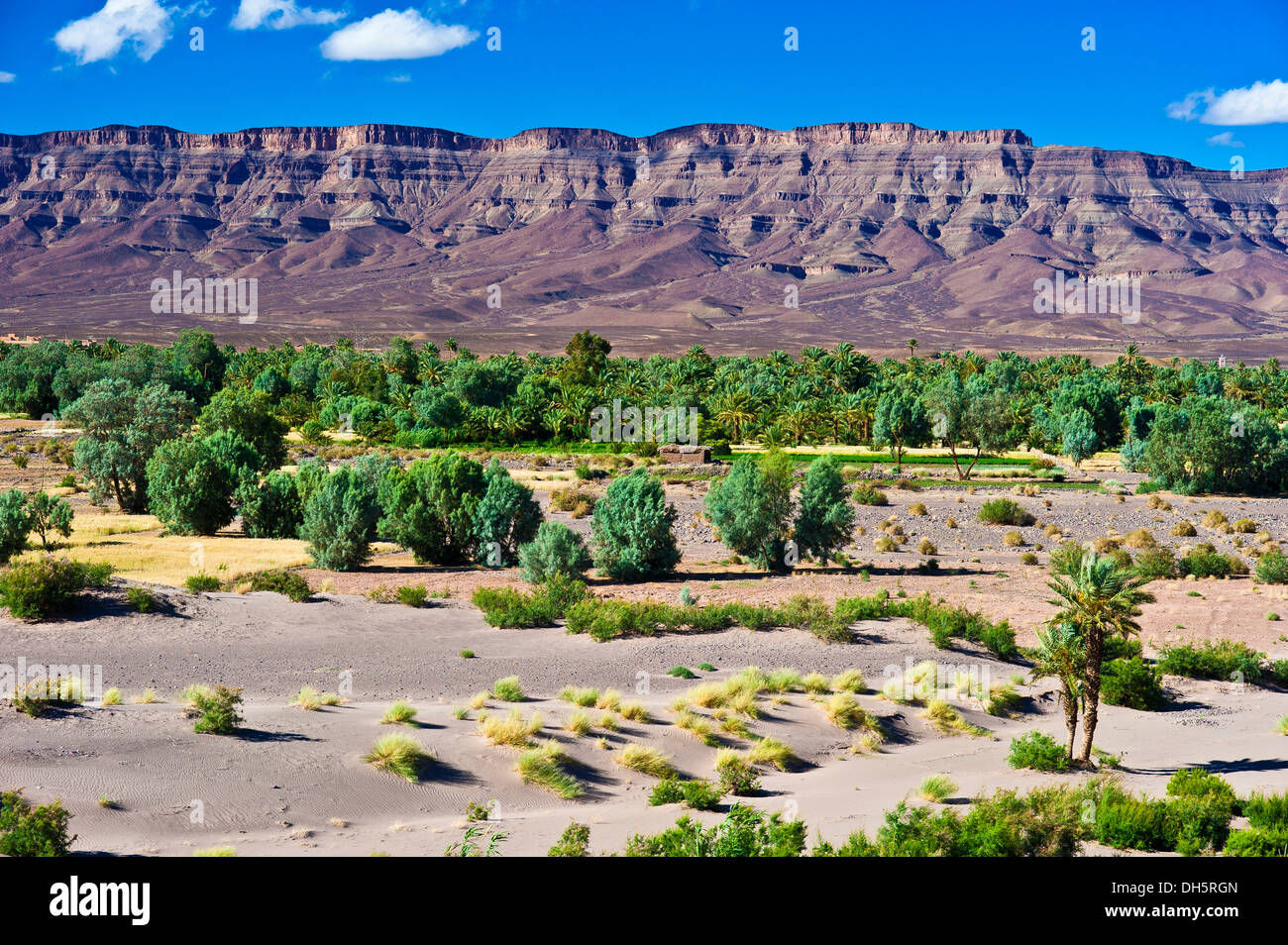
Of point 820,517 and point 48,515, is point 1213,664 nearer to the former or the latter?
point 820,517

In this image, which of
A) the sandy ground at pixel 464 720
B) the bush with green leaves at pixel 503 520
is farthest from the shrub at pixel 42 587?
the bush with green leaves at pixel 503 520

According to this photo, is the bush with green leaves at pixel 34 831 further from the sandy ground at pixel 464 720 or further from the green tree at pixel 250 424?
the green tree at pixel 250 424

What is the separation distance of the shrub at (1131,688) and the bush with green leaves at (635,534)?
1446 centimetres

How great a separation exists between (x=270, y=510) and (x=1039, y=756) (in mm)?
29569

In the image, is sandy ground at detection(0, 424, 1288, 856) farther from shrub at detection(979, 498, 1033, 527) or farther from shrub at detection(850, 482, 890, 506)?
shrub at detection(850, 482, 890, 506)

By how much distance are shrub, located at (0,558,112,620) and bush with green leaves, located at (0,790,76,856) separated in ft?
40.2

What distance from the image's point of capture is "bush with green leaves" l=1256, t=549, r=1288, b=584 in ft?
110

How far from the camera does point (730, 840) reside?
12.8 meters

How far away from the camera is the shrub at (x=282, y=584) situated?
28.1 metres

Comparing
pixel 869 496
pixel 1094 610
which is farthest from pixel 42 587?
pixel 869 496
